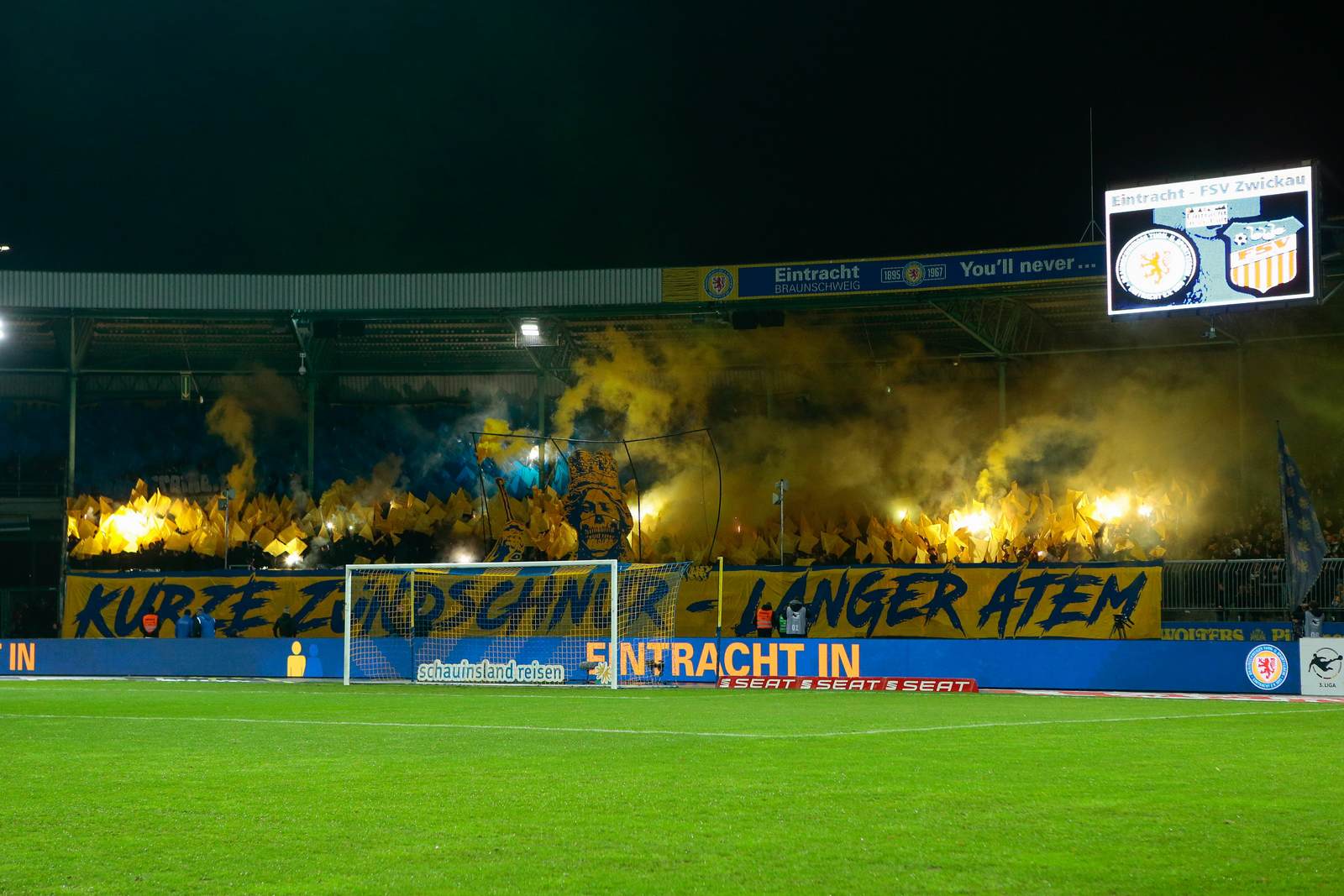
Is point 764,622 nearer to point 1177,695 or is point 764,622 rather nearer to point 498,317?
point 1177,695

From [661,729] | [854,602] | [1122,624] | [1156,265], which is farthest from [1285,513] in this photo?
[661,729]

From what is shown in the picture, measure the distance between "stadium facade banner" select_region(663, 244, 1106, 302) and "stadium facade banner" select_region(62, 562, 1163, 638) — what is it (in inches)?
317

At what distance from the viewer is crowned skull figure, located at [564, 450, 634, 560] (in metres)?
38.9

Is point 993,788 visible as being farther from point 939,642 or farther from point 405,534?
point 405,534

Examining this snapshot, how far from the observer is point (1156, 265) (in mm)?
31109

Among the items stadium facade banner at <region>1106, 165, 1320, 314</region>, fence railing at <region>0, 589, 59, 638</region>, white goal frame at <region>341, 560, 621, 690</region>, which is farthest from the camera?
fence railing at <region>0, 589, 59, 638</region>

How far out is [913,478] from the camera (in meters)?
44.4

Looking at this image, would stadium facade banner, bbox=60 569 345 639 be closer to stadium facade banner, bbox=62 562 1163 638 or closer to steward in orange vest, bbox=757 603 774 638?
stadium facade banner, bbox=62 562 1163 638

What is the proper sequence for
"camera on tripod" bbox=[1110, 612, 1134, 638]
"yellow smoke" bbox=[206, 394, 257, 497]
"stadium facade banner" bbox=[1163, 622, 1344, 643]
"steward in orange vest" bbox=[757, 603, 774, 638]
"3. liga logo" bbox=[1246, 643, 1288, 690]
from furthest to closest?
1. "yellow smoke" bbox=[206, 394, 257, 497]
2. "steward in orange vest" bbox=[757, 603, 774, 638]
3. "camera on tripod" bbox=[1110, 612, 1134, 638]
4. "stadium facade banner" bbox=[1163, 622, 1344, 643]
5. "3. liga logo" bbox=[1246, 643, 1288, 690]

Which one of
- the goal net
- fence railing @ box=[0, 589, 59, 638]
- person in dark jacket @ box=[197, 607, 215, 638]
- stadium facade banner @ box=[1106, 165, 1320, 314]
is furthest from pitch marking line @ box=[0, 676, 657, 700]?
stadium facade banner @ box=[1106, 165, 1320, 314]

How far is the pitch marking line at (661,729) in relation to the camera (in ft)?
51.1

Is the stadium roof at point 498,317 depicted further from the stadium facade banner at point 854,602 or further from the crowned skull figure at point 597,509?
the stadium facade banner at point 854,602

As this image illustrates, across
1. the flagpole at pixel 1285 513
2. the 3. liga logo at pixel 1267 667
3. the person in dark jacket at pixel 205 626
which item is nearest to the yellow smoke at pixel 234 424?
the person in dark jacket at pixel 205 626

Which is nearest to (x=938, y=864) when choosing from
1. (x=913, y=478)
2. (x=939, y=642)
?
(x=939, y=642)
